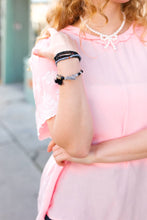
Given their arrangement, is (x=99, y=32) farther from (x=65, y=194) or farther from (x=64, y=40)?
(x=65, y=194)

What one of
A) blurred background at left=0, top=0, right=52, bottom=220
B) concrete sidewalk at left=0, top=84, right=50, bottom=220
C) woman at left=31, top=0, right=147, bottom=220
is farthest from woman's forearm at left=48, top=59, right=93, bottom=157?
concrete sidewalk at left=0, top=84, right=50, bottom=220

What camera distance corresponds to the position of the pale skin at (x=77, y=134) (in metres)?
1.02

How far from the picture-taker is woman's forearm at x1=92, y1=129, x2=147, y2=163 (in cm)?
112

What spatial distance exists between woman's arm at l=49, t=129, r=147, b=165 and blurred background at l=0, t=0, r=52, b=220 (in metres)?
0.52

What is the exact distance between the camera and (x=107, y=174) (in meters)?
1.17

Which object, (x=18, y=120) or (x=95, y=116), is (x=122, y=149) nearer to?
(x=95, y=116)

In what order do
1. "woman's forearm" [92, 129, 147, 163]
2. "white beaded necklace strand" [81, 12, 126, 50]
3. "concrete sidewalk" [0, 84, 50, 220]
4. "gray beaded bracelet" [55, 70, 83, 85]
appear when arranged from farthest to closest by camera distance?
1. "concrete sidewalk" [0, 84, 50, 220]
2. "white beaded necklace strand" [81, 12, 126, 50]
3. "woman's forearm" [92, 129, 147, 163]
4. "gray beaded bracelet" [55, 70, 83, 85]

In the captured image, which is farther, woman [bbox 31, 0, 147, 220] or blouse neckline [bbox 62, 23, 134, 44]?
blouse neckline [bbox 62, 23, 134, 44]

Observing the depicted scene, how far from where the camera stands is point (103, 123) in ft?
3.73

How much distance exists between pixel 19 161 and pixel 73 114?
2547mm

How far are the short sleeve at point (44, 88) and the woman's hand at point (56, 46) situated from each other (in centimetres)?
3

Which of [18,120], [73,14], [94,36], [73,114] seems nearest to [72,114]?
[73,114]

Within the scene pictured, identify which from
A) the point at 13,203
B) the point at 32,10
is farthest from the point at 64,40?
the point at 32,10

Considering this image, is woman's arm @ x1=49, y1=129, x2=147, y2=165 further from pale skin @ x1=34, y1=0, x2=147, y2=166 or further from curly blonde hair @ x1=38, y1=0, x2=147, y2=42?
curly blonde hair @ x1=38, y1=0, x2=147, y2=42
